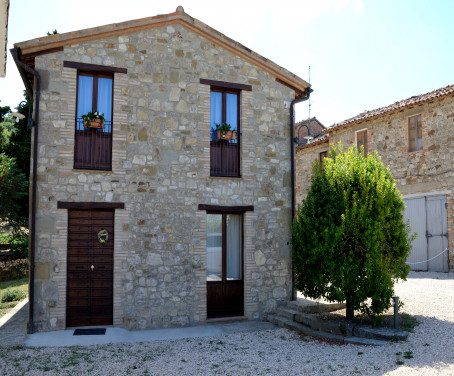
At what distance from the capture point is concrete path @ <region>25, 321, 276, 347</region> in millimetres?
7598

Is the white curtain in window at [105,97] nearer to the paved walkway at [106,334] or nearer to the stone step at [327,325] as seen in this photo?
the paved walkway at [106,334]

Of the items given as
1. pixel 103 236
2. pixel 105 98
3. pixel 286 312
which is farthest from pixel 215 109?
pixel 286 312

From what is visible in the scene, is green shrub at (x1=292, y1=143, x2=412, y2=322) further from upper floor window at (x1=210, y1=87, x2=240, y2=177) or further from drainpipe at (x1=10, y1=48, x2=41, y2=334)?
drainpipe at (x1=10, y1=48, x2=41, y2=334)

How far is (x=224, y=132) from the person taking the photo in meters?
9.55

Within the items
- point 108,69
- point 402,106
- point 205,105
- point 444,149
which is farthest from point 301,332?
point 402,106

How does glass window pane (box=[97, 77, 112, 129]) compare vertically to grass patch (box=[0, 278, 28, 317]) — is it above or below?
above

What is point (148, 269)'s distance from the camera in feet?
28.6

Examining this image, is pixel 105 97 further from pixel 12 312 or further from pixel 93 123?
pixel 12 312

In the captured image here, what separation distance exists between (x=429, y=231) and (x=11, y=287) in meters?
13.7

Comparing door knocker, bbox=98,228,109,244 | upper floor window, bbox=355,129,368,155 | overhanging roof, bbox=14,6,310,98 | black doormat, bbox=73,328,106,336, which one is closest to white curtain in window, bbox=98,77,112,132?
overhanging roof, bbox=14,6,310,98

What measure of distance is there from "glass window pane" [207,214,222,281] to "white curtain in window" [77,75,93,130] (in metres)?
3.43

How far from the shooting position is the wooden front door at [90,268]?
844 cm

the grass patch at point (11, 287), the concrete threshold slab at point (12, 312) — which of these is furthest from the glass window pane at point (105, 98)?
the grass patch at point (11, 287)

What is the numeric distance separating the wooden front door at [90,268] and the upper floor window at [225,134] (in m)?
2.62
